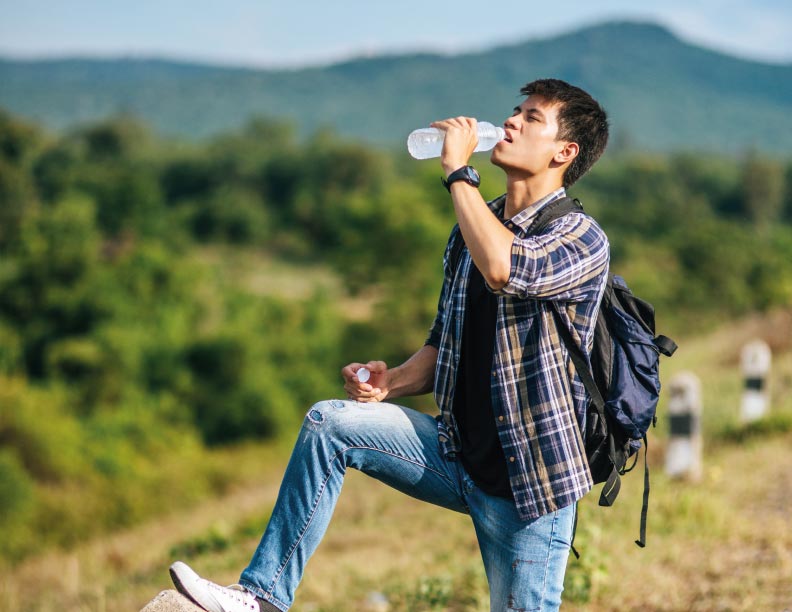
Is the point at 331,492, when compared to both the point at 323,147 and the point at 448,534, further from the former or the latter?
the point at 323,147

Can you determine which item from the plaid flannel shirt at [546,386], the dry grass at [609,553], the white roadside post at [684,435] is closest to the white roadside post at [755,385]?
the dry grass at [609,553]

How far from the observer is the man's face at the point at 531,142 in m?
2.95

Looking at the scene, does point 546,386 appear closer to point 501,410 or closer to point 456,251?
point 501,410

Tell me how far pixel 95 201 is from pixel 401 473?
58.0 m

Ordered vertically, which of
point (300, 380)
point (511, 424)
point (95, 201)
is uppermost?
point (511, 424)

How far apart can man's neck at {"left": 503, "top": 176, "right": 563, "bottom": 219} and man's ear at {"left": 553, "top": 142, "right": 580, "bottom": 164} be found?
0.06m

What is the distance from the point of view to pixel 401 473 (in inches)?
119

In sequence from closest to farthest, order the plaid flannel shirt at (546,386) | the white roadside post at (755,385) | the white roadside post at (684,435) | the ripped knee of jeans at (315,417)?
1. the plaid flannel shirt at (546,386)
2. the ripped knee of jeans at (315,417)
3. the white roadside post at (684,435)
4. the white roadside post at (755,385)

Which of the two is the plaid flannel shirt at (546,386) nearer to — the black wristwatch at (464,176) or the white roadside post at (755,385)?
the black wristwatch at (464,176)

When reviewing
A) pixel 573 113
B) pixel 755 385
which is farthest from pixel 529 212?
pixel 755 385

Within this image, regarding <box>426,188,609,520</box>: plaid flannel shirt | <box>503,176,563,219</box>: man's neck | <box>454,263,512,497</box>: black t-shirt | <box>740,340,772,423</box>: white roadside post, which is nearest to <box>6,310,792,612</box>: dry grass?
<box>740,340,772,423</box>: white roadside post

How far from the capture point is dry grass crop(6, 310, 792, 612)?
456 cm

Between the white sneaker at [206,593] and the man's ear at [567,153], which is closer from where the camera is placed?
the white sneaker at [206,593]

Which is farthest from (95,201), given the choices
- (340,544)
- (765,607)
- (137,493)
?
(765,607)
